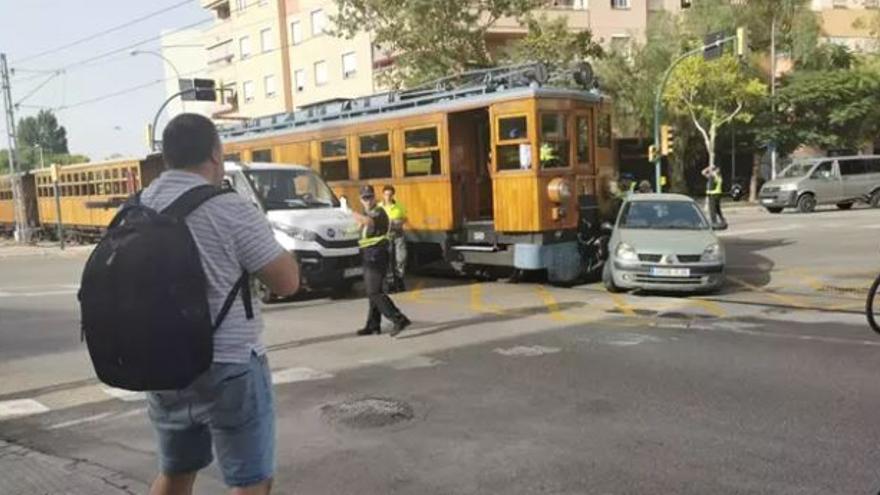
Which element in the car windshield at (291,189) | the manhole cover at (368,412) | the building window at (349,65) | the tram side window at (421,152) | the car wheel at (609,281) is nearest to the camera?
the manhole cover at (368,412)

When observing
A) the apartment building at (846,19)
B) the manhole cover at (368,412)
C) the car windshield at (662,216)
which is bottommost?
the manhole cover at (368,412)

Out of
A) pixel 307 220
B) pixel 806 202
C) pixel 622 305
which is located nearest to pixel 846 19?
pixel 806 202

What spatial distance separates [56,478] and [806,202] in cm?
3073

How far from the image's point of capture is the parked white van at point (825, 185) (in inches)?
1245

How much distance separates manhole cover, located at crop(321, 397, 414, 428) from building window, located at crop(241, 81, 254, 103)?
2041 inches

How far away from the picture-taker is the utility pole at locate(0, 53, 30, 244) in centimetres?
3294

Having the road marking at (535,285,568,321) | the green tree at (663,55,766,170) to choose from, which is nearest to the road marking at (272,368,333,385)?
the road marking at (535,285,568,321)

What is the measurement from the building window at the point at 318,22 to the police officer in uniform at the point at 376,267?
4095 centimetres

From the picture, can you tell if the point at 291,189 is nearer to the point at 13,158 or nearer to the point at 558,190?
the point at 558,190

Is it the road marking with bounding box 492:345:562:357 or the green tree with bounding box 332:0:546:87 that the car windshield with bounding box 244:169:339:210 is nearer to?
the road marking with bounding box 492:345:562:357

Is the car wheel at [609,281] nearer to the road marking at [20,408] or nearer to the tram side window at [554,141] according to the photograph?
the tram side window at [554,141]

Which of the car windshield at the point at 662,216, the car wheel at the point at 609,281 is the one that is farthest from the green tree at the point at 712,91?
the car wheel at the point at 609,281

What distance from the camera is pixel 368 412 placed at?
6.71 meters

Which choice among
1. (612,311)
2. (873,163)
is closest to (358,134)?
(612,311)
